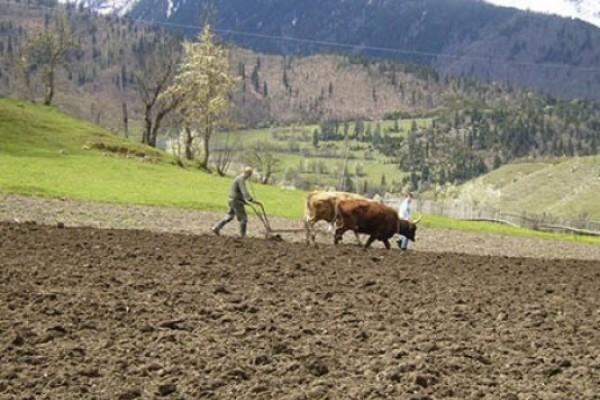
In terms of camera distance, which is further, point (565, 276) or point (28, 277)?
point (565, 276)

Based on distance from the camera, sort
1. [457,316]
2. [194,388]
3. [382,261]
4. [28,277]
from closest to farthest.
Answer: [194,388] < [457,316] < [28,277] < [382,261]

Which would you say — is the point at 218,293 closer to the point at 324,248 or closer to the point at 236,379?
the point at 236,379

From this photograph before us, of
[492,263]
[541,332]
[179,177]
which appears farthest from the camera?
[179,177]

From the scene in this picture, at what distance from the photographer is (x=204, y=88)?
79312mm

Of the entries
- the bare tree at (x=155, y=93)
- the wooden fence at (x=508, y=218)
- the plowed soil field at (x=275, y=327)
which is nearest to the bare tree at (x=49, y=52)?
the bare tree at (x=155, y=93)

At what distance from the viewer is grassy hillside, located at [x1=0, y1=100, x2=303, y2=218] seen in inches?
1732

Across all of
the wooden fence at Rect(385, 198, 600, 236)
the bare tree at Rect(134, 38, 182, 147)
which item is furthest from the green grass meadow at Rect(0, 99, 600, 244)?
the wooden fence at Rect(385, 198, 600, 236)

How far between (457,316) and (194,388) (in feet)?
22.6

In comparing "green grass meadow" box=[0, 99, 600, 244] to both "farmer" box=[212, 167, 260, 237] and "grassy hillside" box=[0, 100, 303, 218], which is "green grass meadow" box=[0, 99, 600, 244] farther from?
"farmer" box=[212, 167, 260, 237]

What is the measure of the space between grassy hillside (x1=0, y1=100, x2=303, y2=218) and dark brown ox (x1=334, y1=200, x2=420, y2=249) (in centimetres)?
1648

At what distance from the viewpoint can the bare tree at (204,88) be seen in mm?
78750

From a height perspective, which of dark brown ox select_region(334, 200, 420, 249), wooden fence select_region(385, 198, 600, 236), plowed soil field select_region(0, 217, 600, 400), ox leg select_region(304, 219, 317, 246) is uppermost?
dark brown ox select_region(334, 200, 420, 249)

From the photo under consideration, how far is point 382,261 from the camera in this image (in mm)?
23969

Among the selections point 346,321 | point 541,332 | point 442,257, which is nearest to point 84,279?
point 346,321
